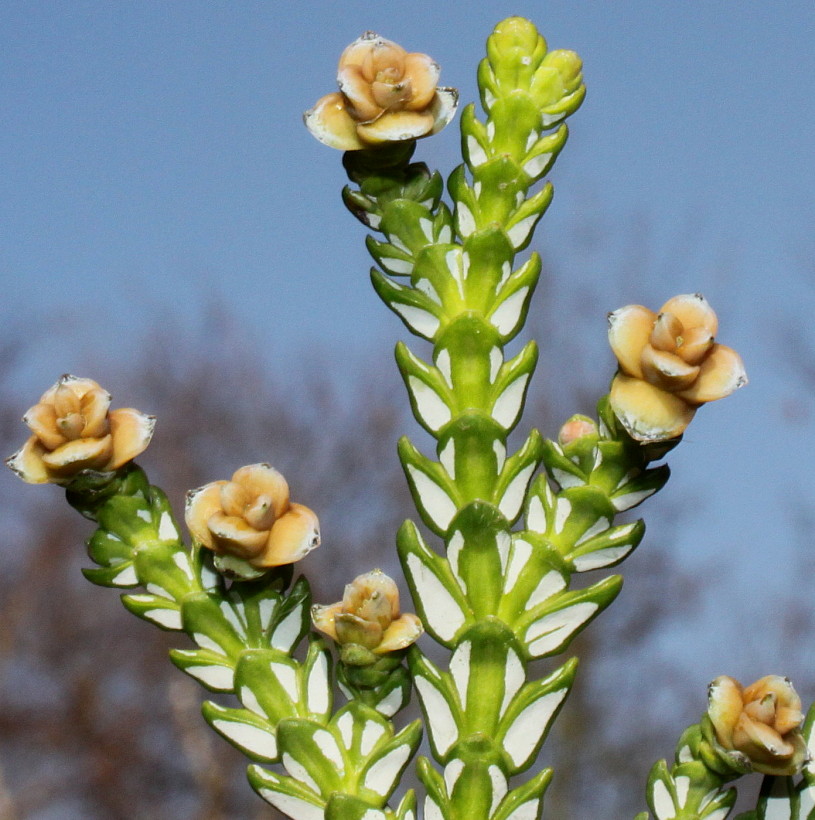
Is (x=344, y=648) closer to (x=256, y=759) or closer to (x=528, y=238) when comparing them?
(x=256, y=759)

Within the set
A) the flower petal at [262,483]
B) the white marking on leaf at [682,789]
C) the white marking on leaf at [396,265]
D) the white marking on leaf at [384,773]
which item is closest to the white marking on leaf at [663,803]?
the white marking on leaf at [682,789]

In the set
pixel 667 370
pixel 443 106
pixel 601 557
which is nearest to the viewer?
pixel 667 370

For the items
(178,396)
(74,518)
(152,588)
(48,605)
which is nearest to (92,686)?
(48,605)

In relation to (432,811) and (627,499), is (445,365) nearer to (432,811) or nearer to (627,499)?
(627,499)

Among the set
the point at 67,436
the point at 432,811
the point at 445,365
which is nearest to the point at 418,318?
the point at 445,365

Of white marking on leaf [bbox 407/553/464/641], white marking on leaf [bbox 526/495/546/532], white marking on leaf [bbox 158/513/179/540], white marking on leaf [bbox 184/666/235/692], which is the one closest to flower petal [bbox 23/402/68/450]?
white marking on leaf [bbox 158/513/179/540]

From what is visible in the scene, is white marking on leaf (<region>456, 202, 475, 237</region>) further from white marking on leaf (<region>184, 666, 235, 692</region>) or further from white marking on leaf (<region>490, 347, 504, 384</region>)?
white marking on leaf (<region>184, 666, 235, 692</region>)
